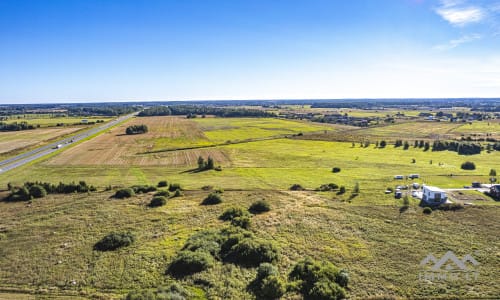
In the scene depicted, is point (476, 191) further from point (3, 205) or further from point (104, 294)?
Answer: point (3, 205)

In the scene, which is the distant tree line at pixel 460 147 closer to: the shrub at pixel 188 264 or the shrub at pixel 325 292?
the shrub at pixel 325 292

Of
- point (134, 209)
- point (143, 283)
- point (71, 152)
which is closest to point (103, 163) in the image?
point (71, 152)

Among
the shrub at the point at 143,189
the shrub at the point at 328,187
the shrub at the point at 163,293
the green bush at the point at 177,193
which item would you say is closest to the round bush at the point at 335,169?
the shrub at the point at 328,187

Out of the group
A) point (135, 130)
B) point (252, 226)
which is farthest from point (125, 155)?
point (252, 226)

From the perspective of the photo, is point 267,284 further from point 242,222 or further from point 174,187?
point 174,187

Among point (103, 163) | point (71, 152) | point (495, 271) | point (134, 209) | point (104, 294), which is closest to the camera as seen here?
point (104, 294)

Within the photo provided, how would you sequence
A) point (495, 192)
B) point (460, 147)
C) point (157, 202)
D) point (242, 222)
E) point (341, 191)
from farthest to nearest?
point (460, 147) < point (341, 191) < point (495, 192) < point (157, 202) < point (242, 222)
